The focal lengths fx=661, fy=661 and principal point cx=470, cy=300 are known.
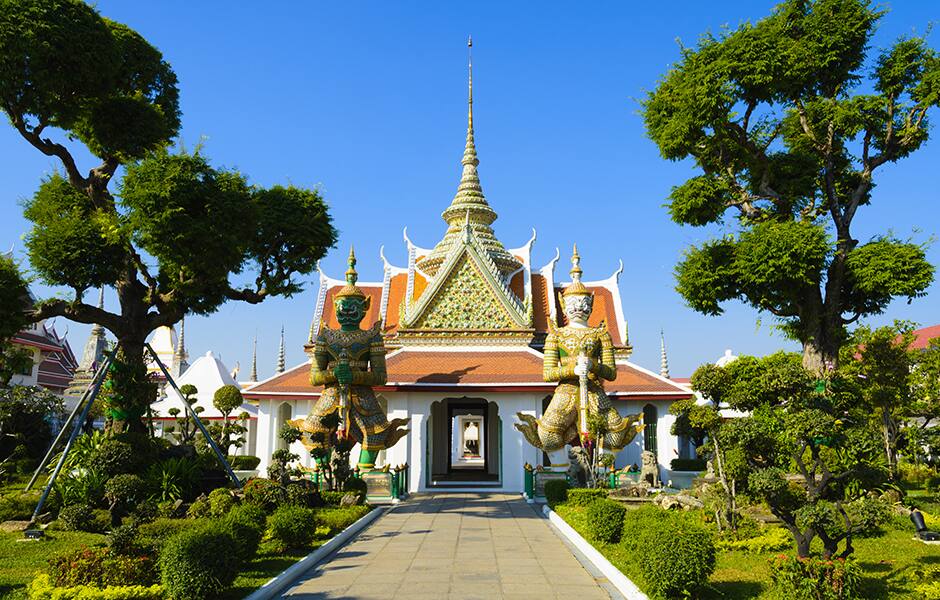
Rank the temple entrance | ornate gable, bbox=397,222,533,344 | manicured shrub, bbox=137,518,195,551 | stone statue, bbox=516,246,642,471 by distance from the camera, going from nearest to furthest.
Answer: manicured shrub, bbox=137,518,195,551 → stone statue, bbox=516,246,642,471 → the temple entrance → ornate gable, bbox=397,222,533,344

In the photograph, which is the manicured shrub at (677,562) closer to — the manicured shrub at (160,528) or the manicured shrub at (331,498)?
the manicured shrub at (160,528)

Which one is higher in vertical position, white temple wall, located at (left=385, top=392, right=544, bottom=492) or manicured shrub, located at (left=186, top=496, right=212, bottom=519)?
white temple wall, located at (left=385, top=392, right=544, bottom=492)

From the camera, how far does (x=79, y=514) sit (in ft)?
32.8

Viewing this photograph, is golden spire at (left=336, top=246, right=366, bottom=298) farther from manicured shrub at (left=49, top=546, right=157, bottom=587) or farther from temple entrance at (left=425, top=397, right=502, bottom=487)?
manicured shrub at (left=49, top=546, right=157, bottom=587)

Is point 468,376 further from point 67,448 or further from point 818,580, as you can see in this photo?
point 818,580

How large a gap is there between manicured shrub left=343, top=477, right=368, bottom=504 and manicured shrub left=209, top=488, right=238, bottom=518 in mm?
2869

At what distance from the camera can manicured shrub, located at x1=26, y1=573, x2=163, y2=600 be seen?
581 cm

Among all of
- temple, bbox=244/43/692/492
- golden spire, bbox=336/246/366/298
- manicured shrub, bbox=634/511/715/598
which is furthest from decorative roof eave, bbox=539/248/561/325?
manicured shrub, bbox=634/511/715/598

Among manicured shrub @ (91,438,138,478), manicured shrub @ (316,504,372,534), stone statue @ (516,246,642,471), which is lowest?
manicured shrub @ (316,504,372,534)

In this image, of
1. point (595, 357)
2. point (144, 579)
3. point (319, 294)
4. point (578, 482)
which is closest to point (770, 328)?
point (595, 357)

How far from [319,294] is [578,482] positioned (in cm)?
1258

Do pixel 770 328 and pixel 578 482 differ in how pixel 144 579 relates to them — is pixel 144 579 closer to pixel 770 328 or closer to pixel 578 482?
pixel 578 482

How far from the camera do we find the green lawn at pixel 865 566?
664cm

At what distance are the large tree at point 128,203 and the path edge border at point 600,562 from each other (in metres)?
7.38
